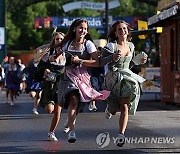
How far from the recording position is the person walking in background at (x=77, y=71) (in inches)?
347

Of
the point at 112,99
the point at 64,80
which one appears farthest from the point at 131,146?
the point at 64,80

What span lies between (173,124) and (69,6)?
105 ft

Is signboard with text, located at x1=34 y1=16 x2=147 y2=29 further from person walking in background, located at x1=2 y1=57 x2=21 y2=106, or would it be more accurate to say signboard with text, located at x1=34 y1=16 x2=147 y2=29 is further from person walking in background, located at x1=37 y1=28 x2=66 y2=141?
person walking in background, located at x1=37 y1=28 x2=66 y2=141

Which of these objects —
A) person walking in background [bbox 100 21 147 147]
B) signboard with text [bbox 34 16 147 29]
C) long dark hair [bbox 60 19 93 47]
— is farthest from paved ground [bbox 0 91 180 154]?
signboard with text [bbox 34 16 147 29]

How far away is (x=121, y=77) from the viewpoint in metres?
8.84

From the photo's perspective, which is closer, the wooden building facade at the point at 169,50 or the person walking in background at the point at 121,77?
the person walking in background at the point at 121,77

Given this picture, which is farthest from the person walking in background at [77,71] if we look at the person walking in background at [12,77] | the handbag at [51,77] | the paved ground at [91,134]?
the person walking in background at [12,77]

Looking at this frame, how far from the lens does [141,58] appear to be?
8.96 metres

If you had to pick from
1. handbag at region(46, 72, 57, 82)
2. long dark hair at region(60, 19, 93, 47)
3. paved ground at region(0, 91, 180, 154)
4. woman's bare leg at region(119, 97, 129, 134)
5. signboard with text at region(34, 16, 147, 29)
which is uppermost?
signboard with text at region(34, 16, 147, 29)

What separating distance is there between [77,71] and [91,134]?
2093 mm

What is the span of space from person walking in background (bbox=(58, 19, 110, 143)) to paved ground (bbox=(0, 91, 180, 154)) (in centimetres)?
68

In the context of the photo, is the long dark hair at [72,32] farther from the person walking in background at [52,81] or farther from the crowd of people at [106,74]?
the person walking in background at [52,81]

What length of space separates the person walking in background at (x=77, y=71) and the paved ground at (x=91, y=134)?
676 millimetres

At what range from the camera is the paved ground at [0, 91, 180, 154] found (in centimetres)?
883
